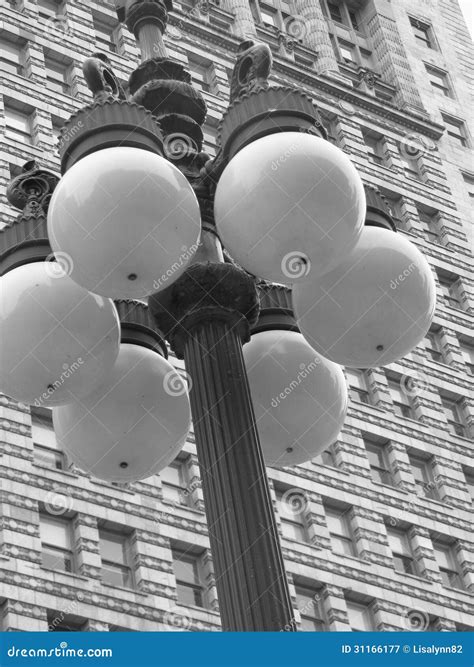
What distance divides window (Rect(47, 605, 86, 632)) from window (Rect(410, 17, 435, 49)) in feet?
121

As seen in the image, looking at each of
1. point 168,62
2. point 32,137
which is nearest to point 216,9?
point 32,137

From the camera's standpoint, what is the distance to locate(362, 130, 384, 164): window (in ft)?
182

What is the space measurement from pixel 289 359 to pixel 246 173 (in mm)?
1518

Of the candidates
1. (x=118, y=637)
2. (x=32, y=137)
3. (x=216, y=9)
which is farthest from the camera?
(x=216, y=9)

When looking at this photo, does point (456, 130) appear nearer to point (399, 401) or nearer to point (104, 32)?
point (104, 32)

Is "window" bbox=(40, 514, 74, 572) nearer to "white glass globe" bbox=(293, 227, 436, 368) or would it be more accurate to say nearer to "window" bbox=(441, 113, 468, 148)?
"white glass globe" bbox=(293, 227, 436, 368)

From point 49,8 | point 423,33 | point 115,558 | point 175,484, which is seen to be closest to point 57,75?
point 49,8

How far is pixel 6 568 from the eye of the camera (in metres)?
32.1

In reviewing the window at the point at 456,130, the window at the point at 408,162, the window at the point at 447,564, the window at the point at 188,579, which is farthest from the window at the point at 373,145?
the window at the point at 188,579

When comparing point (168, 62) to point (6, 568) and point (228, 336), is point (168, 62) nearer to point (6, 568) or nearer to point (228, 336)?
point (228, 336)

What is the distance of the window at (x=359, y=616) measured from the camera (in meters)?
38.0

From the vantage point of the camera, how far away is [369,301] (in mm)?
8930

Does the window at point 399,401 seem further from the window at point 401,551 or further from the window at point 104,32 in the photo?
the window at point 104,32

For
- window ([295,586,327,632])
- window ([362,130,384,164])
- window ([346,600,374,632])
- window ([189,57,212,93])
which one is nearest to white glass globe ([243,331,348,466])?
window ([295,586,327,632])
